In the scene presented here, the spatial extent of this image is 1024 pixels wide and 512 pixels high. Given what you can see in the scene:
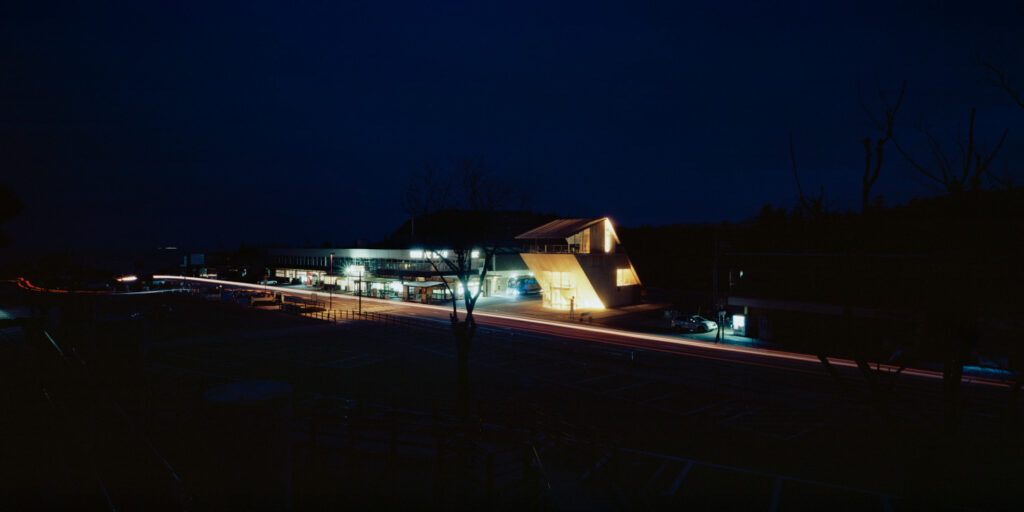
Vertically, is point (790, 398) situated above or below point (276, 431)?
below

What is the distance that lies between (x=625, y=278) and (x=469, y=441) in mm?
41682

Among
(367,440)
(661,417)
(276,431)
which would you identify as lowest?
(661,417)

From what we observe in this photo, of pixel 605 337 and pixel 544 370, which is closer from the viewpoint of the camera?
pixel 544 370

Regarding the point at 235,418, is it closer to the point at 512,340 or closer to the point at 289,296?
the point at 512,340

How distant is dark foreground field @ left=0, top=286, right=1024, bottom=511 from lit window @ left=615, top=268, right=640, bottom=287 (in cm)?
2576

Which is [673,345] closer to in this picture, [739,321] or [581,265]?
[739,321]

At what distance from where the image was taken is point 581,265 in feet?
147

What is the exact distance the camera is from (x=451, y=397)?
18516mm

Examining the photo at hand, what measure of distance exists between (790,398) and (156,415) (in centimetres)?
2075

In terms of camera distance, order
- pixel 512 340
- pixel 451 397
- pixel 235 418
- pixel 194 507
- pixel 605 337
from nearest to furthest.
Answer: pixel 235 418 < pixel 194 507 < pixel 451 397 < pixel 512 340 < pixel 605 337

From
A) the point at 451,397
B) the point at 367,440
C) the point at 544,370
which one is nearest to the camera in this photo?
the point at 367,440

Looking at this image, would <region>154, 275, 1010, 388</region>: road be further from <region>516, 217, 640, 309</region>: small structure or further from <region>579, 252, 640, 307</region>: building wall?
<region>579, 252, 640, 307</region>: building wall

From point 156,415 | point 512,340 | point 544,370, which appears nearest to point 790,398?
point 544,370

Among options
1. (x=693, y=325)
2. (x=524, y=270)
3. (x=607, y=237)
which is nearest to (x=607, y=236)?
(x=607, y=237)
